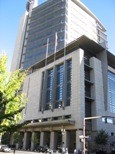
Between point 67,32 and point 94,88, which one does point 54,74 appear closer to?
point 94,88

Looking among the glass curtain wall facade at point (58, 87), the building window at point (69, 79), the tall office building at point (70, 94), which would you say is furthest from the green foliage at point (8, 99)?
the glass curtain wall facade at point (58, 87)

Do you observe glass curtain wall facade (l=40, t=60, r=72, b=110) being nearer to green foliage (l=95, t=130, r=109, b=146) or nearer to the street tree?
the street tree

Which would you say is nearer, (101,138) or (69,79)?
(101,138)

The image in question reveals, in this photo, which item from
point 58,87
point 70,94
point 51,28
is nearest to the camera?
point 70,94

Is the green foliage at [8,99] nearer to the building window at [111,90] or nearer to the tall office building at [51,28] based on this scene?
the building window at [111,90]

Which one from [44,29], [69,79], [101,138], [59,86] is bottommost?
[101,138]

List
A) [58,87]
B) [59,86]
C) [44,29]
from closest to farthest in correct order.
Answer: [59,86]
[58,87]
[44,29]

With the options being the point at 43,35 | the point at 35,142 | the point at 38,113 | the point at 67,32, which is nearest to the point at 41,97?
the point at 38,113

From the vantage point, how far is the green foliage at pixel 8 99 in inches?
576

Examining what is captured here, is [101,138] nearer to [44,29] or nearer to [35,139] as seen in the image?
[35,139]

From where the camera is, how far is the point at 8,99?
1496 cm

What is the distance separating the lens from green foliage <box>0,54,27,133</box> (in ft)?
48.0

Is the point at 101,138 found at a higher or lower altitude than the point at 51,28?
lower

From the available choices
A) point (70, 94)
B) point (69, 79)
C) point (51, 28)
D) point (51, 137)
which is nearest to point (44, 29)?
point (51, 28)
